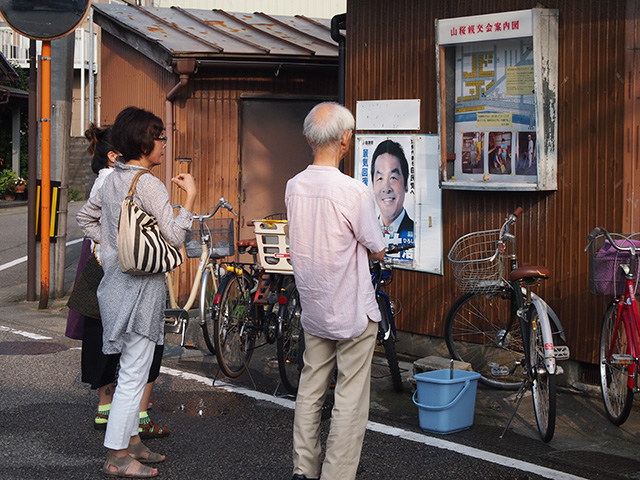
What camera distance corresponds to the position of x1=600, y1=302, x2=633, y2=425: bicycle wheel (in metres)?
5.73

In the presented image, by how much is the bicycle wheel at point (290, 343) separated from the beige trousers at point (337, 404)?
88.2 inches

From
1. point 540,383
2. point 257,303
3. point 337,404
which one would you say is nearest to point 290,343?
point 257,303

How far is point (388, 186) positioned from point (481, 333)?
1.68m

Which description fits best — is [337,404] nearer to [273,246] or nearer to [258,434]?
[258,434]

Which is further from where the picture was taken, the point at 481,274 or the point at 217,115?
the point at 217,115

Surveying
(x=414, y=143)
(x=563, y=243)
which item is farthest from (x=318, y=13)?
(x=563, y=243)

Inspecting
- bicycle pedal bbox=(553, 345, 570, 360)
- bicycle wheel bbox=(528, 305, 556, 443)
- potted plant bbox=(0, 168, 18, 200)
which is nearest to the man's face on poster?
bicycle wheel bbox=(528, 305, 556, 443)

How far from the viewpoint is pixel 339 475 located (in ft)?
13.1

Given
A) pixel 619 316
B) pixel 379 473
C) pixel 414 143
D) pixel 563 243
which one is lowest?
pixel 379 473

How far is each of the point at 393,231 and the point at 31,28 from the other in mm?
5374

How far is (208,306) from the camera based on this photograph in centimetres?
722

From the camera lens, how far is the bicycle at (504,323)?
18.1 ft

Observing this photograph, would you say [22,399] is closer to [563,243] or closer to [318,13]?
[563,243]

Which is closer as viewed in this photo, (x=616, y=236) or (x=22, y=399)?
(x=616, y=236)
